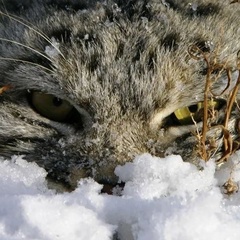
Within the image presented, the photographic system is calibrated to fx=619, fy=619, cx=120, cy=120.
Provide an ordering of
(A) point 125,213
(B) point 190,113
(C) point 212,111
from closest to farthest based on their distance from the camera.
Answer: (A) point 125,213
(C) point 212,111
(B) point 190,113

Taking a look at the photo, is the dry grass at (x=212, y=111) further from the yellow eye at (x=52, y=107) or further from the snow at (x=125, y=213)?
the yellow eye at (x=52, y=107)

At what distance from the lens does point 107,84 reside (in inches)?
96.3

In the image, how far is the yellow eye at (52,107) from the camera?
2.57 m

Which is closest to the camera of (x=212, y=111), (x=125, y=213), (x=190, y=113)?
(x=125, y=213)

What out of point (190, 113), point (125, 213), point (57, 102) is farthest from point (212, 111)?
point (125, 213)

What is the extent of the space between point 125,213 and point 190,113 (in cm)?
82

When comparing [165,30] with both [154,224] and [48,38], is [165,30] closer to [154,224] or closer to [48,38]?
[48,38]

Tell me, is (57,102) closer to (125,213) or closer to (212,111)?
(212,111)

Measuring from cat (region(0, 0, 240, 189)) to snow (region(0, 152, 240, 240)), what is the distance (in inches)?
13.1

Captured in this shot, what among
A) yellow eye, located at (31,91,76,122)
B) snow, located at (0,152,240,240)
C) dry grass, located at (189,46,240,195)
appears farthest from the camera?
yellow eye, located at (31,91,76,122)

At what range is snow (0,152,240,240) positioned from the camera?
Result: 67.8 inches

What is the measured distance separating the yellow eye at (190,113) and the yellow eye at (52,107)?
0.44 metres

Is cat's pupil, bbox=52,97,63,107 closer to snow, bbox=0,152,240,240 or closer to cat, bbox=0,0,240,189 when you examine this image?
cat, bbox=0,0,240,189

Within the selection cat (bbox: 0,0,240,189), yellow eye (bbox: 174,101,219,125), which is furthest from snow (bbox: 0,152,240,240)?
yellow eye (bbox: 174,101,219,125)
